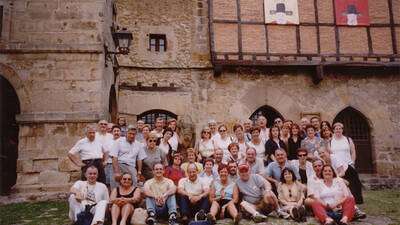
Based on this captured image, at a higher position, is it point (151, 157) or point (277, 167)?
point (151, 157)

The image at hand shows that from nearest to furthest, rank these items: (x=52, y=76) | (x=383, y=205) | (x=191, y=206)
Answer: (x=191, y=206)
(x=383, y=205)
(x=52, y=76)

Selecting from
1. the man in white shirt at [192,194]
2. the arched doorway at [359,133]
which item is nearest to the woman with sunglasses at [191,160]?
the man in white shirt at [192,194]

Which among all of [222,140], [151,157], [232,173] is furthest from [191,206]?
[222,140]

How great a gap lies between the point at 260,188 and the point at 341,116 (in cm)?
801

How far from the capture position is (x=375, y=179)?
1341 cm

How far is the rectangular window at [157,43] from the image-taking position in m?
14.1

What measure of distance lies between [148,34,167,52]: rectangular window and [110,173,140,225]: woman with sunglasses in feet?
25.5

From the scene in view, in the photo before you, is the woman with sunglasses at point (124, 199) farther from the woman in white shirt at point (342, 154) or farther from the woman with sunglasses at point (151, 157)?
the woman in white shirt at point (342, 154)

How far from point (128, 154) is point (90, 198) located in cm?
122

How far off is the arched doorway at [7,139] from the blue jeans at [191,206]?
526 cm

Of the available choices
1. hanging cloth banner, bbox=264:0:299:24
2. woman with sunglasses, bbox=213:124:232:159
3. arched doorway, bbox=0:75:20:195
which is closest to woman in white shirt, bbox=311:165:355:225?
woman with sunglasses, bbox=213:124:232:159

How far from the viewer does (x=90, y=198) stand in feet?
21.6

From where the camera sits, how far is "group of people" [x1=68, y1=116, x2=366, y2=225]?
670cm

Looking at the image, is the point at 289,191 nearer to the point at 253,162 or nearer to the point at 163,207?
the point at 253,162
